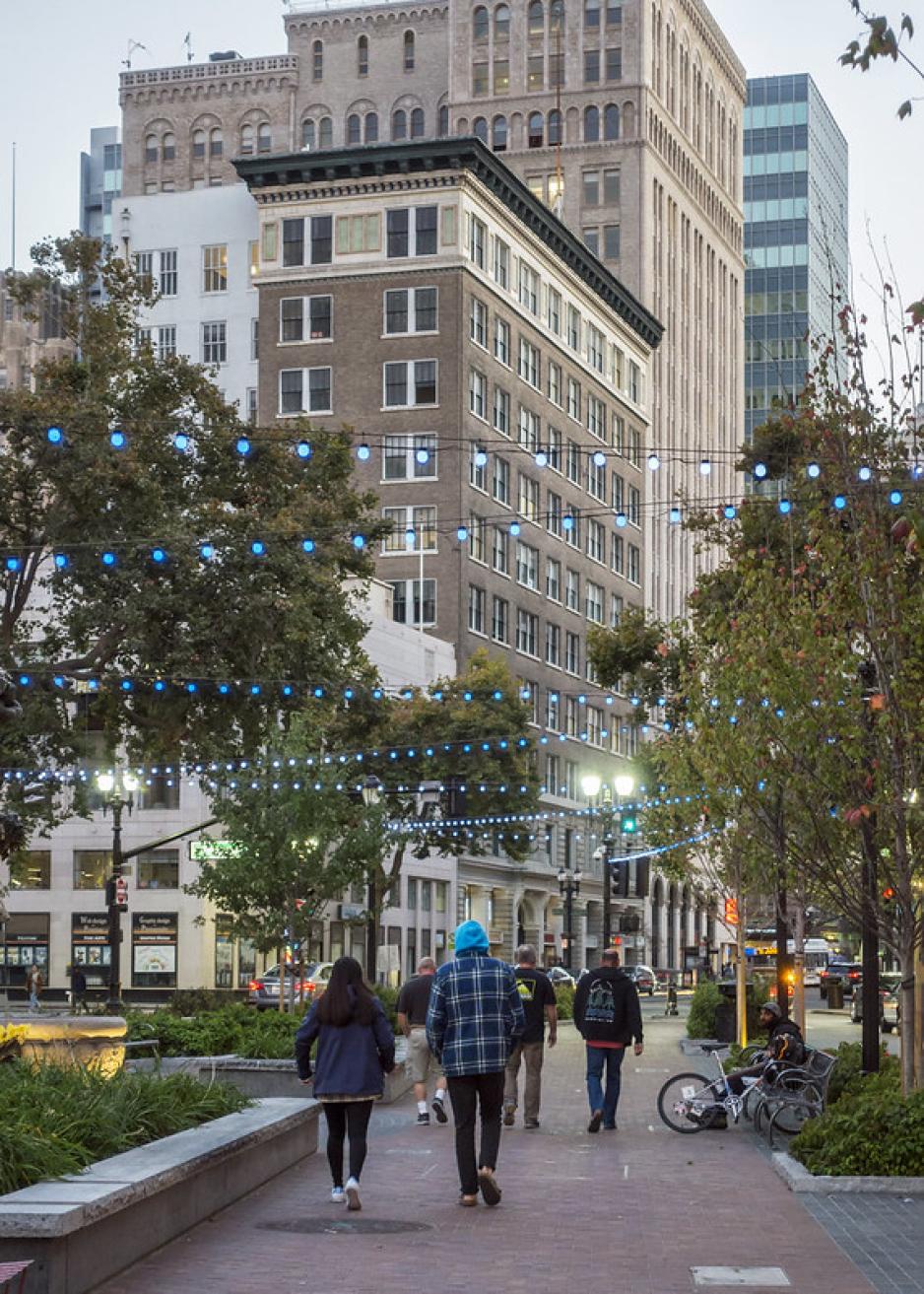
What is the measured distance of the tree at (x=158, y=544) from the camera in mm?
36438

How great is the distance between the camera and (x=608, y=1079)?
2188 centimetres

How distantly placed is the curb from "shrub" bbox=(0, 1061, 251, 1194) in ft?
14.1

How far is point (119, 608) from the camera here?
36844 mm

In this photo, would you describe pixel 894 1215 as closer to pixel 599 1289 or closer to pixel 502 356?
pixel 599 1289

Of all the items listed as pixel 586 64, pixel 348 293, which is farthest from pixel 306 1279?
pixel 586 64

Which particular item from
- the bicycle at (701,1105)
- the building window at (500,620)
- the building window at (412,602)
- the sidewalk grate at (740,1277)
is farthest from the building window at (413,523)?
the sidewalk grate at (740,1277)

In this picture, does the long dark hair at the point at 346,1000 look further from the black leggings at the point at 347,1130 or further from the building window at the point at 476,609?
the building window at the point at 476,609

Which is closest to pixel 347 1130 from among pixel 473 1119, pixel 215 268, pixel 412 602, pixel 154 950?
pixel 473 1119

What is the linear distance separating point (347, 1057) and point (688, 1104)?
24.2ft

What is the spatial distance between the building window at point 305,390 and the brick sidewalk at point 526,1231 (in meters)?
69.4

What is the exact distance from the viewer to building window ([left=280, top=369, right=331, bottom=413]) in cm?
8769

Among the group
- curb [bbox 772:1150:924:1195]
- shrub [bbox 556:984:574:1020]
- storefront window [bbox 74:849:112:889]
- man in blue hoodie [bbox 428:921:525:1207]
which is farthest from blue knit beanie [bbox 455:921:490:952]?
storefront window [bbox 74:849:112:889]

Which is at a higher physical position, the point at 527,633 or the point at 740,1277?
the point at 527,633

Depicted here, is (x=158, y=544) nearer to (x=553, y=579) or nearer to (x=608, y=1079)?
(x=608, y=1079)
